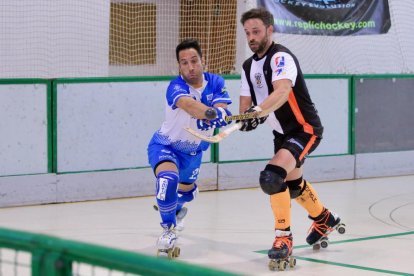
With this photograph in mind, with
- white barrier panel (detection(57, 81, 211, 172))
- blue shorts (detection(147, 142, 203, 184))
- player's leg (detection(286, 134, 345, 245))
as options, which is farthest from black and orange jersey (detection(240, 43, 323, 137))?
white barrier panel (detection(57, 81, 211, 172))

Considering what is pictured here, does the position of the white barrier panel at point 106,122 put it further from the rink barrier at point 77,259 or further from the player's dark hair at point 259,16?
the rink barrier at point 77,259

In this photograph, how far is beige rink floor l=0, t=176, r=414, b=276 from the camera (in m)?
6.76

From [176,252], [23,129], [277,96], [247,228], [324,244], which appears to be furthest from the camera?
[23,129]

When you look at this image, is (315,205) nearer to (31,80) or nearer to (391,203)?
(391,203)

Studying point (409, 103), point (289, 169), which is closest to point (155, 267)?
point (289, 169)

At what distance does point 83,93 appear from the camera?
9914 mm

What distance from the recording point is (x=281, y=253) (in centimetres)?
646

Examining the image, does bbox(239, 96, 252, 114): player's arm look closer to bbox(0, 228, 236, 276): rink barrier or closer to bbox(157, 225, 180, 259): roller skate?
bbox(157, 225, 180, 259): roller skate

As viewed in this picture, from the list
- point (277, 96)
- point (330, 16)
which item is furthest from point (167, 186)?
point (330, 16)

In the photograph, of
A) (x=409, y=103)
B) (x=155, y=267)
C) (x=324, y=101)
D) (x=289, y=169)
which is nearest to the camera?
(x=155, y=267)

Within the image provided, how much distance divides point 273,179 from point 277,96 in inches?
22.9

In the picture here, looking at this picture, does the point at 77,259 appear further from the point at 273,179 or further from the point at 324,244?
the point at 324,244

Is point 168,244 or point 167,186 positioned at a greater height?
point 167,186

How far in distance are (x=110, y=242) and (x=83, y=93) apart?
272cm
